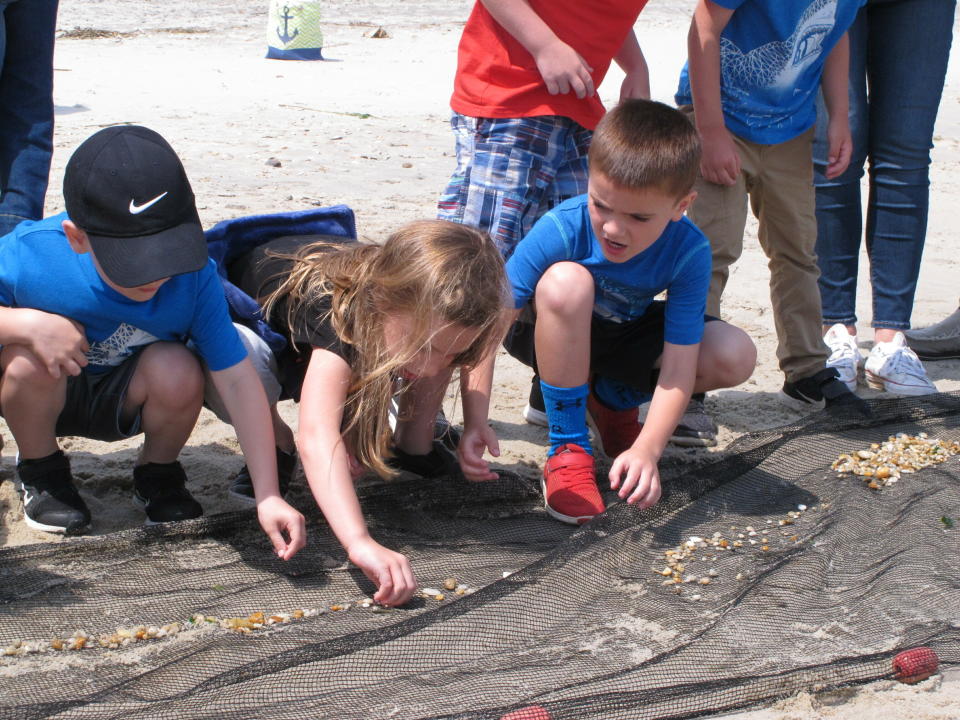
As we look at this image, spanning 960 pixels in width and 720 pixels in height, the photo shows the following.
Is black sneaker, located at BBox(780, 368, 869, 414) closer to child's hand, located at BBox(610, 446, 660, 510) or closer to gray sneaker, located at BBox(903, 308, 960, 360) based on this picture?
gray sneaker, located at BBox(903, 308, 960, 360)

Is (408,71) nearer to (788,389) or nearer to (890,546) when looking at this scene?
(788,389)

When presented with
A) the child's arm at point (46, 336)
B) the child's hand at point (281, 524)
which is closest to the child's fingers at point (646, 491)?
the child's hand at point (281, 524)

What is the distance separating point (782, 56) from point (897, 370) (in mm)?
1217

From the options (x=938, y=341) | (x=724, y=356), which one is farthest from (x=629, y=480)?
(x=938, y=341)

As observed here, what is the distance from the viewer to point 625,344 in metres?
3.12

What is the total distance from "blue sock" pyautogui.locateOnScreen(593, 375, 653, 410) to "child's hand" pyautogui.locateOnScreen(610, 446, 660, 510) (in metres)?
0.63

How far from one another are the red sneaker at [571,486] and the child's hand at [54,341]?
1205 millimetres

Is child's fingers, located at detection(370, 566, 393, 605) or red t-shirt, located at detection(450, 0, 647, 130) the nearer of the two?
child's fingers, located at detection(370, 566, 393, 605)

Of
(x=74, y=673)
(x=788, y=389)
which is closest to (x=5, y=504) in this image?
(x=74, y=673)

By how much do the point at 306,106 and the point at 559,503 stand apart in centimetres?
675

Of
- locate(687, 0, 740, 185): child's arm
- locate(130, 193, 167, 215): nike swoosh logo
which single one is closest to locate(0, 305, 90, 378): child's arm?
locate(130, 193, 167, 215): nike swoosh logo

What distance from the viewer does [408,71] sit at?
464 inches

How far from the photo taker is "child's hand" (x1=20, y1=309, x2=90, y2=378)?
7.88ft

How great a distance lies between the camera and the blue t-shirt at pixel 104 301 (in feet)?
7.98
